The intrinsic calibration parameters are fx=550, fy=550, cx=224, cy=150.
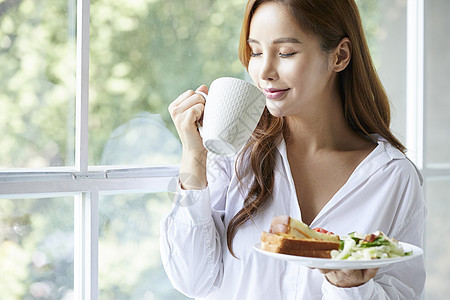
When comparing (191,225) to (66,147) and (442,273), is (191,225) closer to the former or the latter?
(66,147)

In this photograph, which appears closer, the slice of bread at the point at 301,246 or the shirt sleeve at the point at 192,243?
the slice of bread at the point at 301,246

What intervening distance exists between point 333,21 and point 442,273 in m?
1.39

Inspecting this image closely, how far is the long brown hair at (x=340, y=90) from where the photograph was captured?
1.29 meters

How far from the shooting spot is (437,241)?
2.23m

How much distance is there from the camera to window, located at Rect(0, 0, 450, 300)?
1.34 metres

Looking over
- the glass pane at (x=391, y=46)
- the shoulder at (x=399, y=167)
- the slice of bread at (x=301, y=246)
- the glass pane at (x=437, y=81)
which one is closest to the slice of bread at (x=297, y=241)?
the slice of bread at (x=301, y=246)

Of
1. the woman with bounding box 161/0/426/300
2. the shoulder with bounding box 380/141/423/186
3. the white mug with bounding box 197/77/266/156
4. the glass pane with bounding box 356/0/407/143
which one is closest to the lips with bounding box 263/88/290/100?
the woman with bounding box 161/0/426/300

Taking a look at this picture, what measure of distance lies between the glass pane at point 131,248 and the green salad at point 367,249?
0.68m

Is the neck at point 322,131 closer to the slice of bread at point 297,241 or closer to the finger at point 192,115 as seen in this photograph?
the finger at point 192,115

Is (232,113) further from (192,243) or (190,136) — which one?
(192,243)

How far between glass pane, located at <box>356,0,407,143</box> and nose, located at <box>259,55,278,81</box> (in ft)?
2.94

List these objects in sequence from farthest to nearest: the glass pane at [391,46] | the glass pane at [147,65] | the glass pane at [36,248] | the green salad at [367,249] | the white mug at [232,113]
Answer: the glass pane at [391,46] < the glass pane at [147,65] < the glass pane at [36,248] < the white mug at [232,113] < the green salad at [367,249]

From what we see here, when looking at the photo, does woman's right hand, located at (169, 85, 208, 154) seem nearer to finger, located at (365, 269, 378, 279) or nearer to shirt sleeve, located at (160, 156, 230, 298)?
shirt sleeve, located at (160, 156, 230, 298)

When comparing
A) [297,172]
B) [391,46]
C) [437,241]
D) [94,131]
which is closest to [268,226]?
[297,172]
